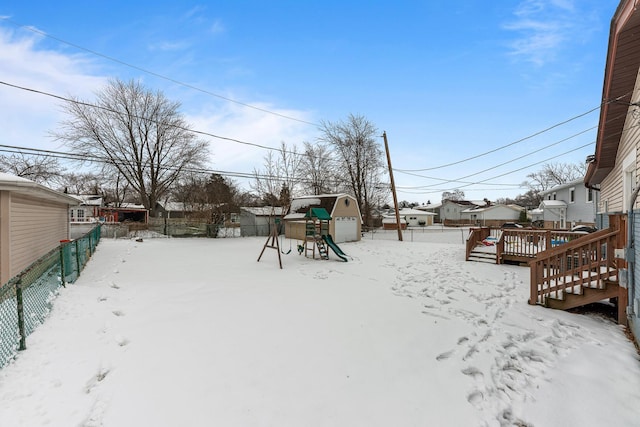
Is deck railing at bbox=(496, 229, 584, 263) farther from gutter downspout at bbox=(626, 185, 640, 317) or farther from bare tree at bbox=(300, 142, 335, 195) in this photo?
bare tree at bbox=(300, 142, 335, 195)

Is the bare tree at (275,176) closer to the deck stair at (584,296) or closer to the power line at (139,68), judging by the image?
the power line at (139,68)

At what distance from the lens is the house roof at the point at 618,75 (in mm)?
4258

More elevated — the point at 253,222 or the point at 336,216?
the point at 336,216

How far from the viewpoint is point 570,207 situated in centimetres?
2136

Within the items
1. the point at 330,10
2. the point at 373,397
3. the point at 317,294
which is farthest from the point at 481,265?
the point at 330,10

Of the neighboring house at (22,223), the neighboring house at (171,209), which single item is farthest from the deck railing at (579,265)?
the neighboring house at (171,209)

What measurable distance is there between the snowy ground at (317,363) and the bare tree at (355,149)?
26.7 metres

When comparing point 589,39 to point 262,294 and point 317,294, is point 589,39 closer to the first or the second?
point 317,294

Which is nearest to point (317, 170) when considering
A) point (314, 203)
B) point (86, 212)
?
point (314, 203)

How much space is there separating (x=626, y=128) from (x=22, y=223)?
48.3ft

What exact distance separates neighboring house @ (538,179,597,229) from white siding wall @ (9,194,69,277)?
27270mm

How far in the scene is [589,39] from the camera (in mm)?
7648

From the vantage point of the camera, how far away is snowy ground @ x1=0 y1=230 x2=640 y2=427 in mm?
2654

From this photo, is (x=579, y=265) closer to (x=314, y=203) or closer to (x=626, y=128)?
(x=626, y=128)
